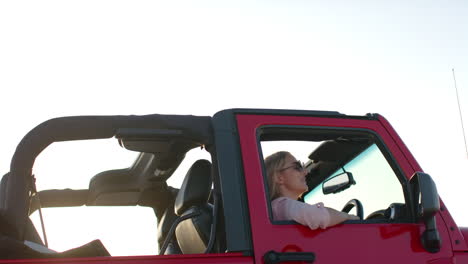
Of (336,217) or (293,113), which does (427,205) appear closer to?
(336,217)

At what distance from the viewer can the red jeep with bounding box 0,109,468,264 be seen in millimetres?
3119

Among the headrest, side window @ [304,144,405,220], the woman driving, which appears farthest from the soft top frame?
side window @ [304,144,405,220]

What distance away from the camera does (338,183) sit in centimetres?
421

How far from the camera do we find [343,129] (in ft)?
12.0

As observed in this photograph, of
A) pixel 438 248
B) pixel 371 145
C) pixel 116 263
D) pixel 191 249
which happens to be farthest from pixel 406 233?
pixel 116 263

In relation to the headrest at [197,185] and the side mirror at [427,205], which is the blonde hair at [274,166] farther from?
the side mirror at [427,205]

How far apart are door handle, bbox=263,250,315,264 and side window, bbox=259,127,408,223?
1.13 feet

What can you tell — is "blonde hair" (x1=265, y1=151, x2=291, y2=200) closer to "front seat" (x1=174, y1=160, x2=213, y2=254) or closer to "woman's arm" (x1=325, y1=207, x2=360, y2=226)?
"front seat" (x1=174, y1=160, x2=213, y2=254)

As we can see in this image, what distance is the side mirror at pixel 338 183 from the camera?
13.5 feet

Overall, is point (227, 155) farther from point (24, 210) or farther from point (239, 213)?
point (24, 210)

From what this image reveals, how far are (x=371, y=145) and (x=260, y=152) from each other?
2.33ft

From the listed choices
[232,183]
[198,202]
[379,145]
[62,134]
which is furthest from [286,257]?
[62,134]

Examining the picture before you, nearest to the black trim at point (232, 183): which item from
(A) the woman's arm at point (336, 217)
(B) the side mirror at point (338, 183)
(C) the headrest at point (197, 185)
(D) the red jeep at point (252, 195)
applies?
(D) the red jeep at point (252, 195)

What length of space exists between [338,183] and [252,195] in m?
1.06
